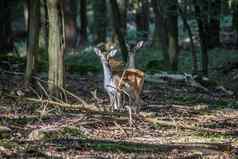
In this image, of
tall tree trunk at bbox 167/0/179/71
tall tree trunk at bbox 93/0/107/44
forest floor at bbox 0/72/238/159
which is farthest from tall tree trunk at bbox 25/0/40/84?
tall tree trunk at bbox 93/0/107/44

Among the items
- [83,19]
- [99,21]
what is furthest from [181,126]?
[99,21]

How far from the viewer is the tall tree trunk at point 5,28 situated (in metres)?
21.9

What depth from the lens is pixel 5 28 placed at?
23.7 m

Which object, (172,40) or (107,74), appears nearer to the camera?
(107,74)

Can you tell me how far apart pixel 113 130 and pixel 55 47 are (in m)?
3.01

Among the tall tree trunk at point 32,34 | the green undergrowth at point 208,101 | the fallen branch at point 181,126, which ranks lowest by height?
the green undergrowth at point 208,101

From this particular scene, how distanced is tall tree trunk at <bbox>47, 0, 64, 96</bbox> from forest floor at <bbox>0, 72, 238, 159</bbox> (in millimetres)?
706

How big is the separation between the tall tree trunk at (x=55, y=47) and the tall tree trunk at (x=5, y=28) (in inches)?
315

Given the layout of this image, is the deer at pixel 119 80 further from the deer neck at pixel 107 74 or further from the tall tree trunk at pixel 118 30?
the tall tree trunk at pixel 118 30

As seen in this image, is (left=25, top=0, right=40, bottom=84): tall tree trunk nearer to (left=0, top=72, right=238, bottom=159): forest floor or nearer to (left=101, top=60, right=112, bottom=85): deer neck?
(left=0, top=72, right=238, bottom=159): forest floor

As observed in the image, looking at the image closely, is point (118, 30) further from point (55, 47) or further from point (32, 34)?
point (55, 47)

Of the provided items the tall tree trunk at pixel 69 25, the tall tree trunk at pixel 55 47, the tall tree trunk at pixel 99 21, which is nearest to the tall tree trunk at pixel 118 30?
the tall tree trunk at pixel 55 47

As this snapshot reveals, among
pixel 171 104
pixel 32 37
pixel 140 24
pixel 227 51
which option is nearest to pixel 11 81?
pixel 32 37

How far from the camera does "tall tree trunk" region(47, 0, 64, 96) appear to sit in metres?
13.6
